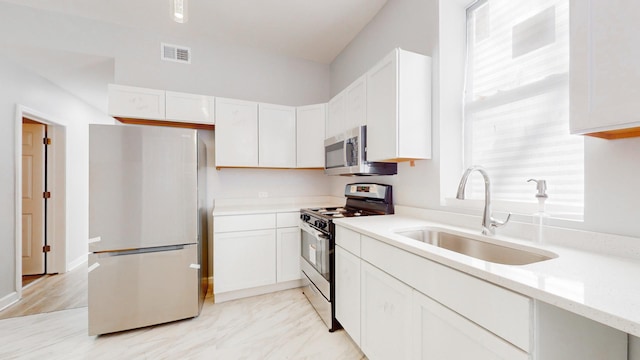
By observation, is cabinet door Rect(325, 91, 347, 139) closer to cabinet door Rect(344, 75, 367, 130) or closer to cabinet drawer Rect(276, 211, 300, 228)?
cabinet door Rect(344, 75, 367, 130)

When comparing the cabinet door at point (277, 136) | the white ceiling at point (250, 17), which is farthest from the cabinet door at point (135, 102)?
the cabinet door at point (277, 136)

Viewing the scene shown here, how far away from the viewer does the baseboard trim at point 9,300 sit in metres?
2.37

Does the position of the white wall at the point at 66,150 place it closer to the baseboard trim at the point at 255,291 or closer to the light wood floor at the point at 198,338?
the light wood floor at the point at 198,338

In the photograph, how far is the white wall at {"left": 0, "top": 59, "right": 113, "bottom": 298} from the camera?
2.46 metres

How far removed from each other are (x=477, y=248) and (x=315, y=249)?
Result: 1.27m

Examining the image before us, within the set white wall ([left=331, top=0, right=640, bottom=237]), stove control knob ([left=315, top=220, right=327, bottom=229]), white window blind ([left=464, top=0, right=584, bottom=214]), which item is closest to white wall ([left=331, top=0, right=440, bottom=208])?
white wall ([left=331, top=0, right=640, bottom=237])

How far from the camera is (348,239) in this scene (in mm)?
1769

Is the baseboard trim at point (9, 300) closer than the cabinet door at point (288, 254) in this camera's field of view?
Yes

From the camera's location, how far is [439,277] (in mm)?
1021

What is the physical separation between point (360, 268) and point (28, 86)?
4.07 m

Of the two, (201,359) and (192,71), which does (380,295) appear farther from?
(192,71)

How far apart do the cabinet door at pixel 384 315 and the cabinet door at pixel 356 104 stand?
1257mm

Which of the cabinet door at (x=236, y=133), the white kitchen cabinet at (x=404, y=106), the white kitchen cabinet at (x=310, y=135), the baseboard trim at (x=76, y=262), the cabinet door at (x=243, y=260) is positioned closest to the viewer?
the white kitchen cabinet at (x=404, y=106)

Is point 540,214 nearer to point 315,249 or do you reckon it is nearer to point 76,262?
point 315,249
